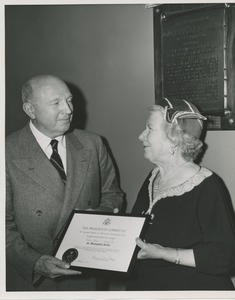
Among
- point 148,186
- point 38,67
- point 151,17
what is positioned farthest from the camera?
point 38,67

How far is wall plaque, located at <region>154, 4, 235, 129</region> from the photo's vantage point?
2.36 meters

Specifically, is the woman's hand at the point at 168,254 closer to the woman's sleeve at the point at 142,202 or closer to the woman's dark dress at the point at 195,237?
the woman's dark dress at the point at 195,237

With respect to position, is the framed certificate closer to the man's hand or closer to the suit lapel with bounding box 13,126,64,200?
the man's hand

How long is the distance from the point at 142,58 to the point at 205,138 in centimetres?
81

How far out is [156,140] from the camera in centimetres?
208

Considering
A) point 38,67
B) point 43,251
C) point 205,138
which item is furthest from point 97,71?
point 43,251

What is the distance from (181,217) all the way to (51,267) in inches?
30.0

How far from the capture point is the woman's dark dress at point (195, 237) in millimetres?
1866

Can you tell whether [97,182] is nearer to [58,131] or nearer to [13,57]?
[58,131]

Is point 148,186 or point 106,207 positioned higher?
point 148,186

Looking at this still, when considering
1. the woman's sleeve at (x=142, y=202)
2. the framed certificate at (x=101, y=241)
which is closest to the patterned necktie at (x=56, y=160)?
the framed certificate at (x=101, y=241)

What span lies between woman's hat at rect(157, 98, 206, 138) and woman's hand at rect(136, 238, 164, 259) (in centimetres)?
64

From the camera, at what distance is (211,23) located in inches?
94.4

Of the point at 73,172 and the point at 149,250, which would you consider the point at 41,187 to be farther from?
the point at 149,250
